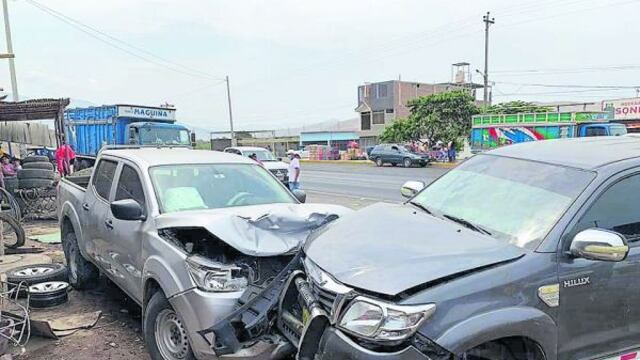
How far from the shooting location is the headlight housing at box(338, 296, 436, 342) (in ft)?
7.82

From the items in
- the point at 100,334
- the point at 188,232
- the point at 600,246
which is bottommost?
the point at 100,334

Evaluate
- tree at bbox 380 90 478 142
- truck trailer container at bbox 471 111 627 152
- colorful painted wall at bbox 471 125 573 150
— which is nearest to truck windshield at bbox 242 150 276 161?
truck trailer container at bbox 471 111 627 152

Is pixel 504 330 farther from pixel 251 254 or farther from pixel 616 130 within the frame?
pixel 616 130

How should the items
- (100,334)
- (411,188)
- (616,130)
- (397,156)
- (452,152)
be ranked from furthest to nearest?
(452,152) → (397,156) → (616,130) → (100,334) → (411,188)

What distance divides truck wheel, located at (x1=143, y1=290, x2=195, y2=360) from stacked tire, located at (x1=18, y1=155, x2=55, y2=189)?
9639 mm

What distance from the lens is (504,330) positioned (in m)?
2.46

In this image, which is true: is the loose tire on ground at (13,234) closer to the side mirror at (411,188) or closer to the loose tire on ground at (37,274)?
the loose tire on ground at (37,274)

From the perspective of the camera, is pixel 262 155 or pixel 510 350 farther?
pixel 262 155

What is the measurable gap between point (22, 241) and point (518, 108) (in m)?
42.9

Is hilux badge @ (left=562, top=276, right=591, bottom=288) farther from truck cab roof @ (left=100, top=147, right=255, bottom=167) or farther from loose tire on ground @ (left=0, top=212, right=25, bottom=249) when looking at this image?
loose tire on ground @ (left=0, top=212, right=25, bottom=249)

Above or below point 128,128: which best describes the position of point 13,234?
below

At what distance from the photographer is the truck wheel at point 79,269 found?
619 centimetres

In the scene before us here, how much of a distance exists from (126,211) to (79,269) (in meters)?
2.68

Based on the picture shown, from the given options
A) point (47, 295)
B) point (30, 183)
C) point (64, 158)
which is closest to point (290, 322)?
point (47, 295)
